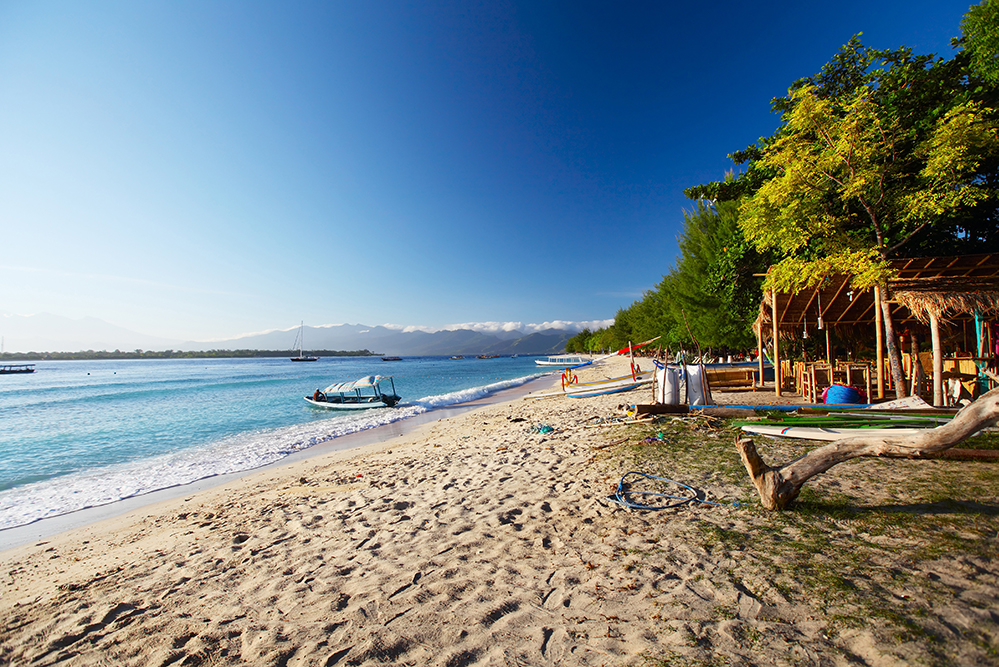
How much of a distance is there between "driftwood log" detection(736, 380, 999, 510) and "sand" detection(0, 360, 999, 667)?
35 centimetres

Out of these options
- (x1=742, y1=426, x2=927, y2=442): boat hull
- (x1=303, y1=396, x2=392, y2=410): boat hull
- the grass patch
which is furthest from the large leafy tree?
(x1=303, y1=396, x2=392, y2=410): boat hull

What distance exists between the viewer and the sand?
243cm

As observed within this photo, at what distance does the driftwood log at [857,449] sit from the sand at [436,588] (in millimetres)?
355

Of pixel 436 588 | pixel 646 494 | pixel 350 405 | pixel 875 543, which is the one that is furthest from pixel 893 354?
pixel 350 405

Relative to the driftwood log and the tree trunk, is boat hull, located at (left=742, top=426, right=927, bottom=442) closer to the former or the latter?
the driftwood log

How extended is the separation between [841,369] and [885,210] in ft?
13.3

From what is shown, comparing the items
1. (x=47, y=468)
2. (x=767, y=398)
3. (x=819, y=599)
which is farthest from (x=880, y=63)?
(x=47, y=468)

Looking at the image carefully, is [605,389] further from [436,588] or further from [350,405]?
[436,588]

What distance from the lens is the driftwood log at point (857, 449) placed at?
10.8 ft

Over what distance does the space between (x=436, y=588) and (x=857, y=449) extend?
387 centimetres

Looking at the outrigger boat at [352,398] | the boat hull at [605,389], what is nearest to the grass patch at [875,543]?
the boat hull at [605,389]

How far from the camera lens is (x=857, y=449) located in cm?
373

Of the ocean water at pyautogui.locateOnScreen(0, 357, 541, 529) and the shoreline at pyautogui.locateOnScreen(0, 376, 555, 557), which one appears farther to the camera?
the ocean water at pyautogui.locateOnScreen(0, 357, 541, 529)

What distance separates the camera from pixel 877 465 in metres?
5.09
